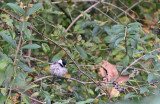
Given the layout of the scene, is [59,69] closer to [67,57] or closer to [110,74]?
[67,57]

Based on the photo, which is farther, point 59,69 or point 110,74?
point 59,69

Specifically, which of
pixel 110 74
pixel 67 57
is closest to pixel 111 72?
pixel 110 74

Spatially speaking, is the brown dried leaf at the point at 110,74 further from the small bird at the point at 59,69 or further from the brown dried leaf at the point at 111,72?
the small bird at the point at 59,69

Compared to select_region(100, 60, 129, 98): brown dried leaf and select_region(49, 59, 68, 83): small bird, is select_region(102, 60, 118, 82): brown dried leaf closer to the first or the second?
select_region(100, 60, 129, 98): brown dried leaf

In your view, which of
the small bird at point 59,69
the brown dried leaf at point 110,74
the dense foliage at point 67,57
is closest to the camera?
the dense foliage at point 67,57

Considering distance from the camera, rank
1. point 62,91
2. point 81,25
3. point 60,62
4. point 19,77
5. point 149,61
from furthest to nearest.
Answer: point 60,62, point 81,25, point 149,61, point 62,91, point 19,77

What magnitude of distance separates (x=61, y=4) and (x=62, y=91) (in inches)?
61.2

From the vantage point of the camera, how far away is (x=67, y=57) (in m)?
3.04

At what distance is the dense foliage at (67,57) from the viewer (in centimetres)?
222

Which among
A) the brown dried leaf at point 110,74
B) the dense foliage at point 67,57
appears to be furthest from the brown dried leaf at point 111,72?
the dense foliage at point 67,57

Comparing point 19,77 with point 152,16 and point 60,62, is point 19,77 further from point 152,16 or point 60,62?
point 152,16

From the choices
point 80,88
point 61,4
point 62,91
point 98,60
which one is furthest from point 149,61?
point 61,4

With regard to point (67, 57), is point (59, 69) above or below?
below

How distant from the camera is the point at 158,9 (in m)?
4.88
